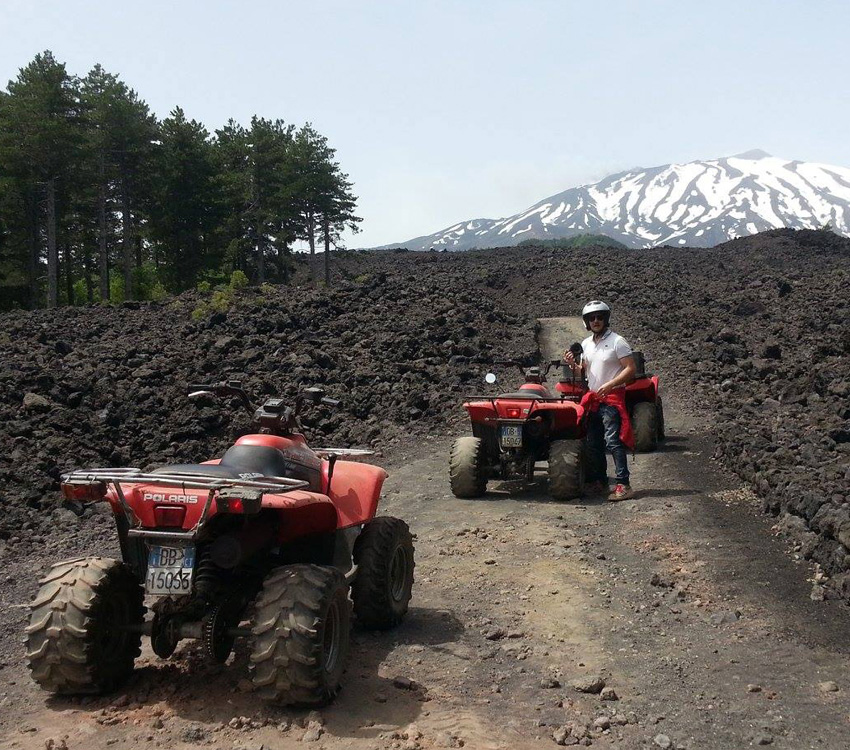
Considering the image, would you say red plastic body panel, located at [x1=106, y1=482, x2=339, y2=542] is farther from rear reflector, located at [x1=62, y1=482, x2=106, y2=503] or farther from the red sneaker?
the red sneaker

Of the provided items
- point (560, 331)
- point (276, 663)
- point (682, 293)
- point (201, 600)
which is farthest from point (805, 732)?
point (682, 293)

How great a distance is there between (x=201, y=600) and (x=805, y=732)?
10.7 ft

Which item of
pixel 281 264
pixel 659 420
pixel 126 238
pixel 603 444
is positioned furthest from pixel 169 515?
pixel 281 264

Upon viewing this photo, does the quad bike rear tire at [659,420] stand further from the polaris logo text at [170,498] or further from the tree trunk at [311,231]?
the tree trunk at [311,231]

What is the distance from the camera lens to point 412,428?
1681 cm

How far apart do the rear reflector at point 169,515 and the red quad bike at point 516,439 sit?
6.09 meters

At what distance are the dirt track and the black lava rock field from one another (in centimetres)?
91

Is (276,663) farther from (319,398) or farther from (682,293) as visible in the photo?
(682,293)

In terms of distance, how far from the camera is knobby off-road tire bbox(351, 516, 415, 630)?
20.2 feet

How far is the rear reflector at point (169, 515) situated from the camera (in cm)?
479

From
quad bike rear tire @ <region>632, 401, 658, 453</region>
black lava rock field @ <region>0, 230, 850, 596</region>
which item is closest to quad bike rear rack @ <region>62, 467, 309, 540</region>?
black lava rock field @ <region>0, 230, 850, 596</region>

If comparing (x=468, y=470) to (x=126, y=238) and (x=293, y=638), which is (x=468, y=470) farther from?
(x=126, y=238)

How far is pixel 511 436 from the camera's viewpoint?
1079 cm

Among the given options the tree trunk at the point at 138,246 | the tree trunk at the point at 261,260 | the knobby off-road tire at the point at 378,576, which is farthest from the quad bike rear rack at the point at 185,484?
the tree trunk at the point at 138,246
